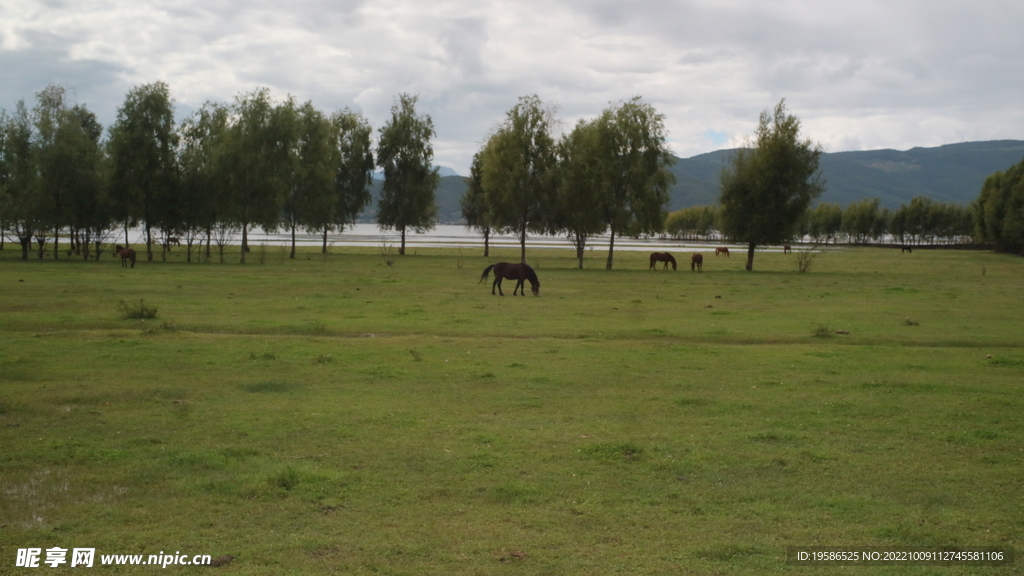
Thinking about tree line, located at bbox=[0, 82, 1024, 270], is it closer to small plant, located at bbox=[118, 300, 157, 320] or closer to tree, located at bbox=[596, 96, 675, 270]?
tree, located at bbox=[596, 96, 675, 270]

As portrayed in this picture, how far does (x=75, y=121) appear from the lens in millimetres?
53562

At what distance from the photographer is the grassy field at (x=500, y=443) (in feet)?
20.5

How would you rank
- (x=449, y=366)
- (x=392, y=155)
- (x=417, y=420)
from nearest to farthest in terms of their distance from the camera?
1. (x=417, y=420)
2. (x=449, y=366)
3. (x=392, y=155)

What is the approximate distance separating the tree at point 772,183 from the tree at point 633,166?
5.51 m

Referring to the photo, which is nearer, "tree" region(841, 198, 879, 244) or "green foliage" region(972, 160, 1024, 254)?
"green foliage" region(972, 160, 1024, 254)

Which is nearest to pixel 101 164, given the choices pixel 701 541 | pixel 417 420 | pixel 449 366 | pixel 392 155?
pixel 392 155

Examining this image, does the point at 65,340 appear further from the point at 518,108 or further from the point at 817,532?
the point at 518,108

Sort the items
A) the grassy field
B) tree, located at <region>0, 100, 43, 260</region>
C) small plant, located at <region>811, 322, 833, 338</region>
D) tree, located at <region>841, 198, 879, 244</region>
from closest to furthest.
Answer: the grassy field, small plant, located at <region>811, 322, 833, 338</region>, tree, located at <region>0, 100, 43, 260</region>, tree, located at <region>841, 198, 879, 244</region>

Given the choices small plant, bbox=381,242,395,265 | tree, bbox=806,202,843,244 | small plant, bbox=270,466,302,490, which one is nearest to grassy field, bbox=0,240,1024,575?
small plant, bbox=270,466,302,490

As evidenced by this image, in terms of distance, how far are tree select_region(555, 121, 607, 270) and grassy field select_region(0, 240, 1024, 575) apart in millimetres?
34061

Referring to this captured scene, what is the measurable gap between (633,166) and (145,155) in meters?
32.8

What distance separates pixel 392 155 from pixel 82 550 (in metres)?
69.8

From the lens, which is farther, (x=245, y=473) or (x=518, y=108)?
(x=518, y=108)

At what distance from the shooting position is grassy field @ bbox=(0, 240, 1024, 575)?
6238 mm
